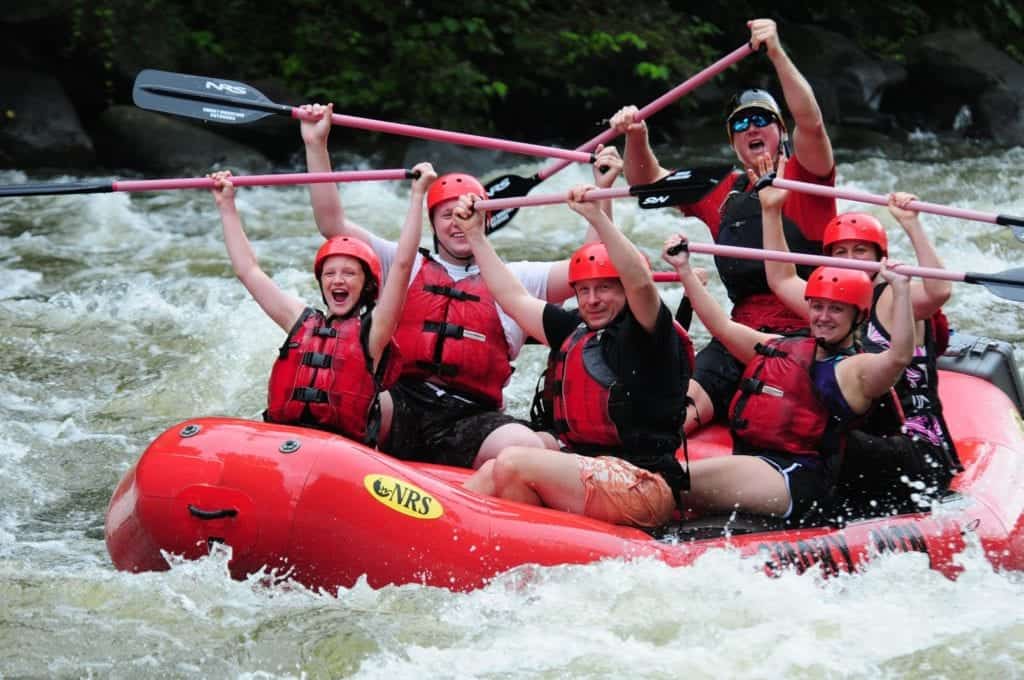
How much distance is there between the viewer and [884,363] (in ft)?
14.0

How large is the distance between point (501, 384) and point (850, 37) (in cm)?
1068

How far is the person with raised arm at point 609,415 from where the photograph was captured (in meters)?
4.25

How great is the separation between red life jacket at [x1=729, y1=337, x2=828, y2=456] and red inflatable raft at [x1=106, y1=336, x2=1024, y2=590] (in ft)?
0.90

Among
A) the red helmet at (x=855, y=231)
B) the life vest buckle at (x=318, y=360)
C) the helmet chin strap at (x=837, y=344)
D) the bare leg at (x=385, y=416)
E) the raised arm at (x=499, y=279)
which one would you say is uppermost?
the red helmet at (x=855, y=231)

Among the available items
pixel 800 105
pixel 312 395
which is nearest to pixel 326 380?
pixel 312 395

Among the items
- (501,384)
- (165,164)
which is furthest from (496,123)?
(501,384)

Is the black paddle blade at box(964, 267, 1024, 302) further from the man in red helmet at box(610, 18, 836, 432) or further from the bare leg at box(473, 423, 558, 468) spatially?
the bare leg at box(473, 423, 558, 468)

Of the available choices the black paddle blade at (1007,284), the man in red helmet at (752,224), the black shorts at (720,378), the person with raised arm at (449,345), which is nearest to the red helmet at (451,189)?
the person with raised arm at (449,345)

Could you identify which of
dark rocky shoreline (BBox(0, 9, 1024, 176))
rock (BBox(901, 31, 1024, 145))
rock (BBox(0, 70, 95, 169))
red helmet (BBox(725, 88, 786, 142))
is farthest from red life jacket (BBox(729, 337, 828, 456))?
rock (BBox(901, 31, 1024, 145))

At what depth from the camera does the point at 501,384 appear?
4965 millimetres

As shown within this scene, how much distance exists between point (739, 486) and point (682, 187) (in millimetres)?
925

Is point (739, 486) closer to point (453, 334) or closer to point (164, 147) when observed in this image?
point (453, 334)

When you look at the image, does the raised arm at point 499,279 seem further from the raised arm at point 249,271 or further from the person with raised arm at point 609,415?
the raised arm at point 249,271

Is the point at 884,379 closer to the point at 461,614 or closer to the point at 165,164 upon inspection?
the point at 461,614
